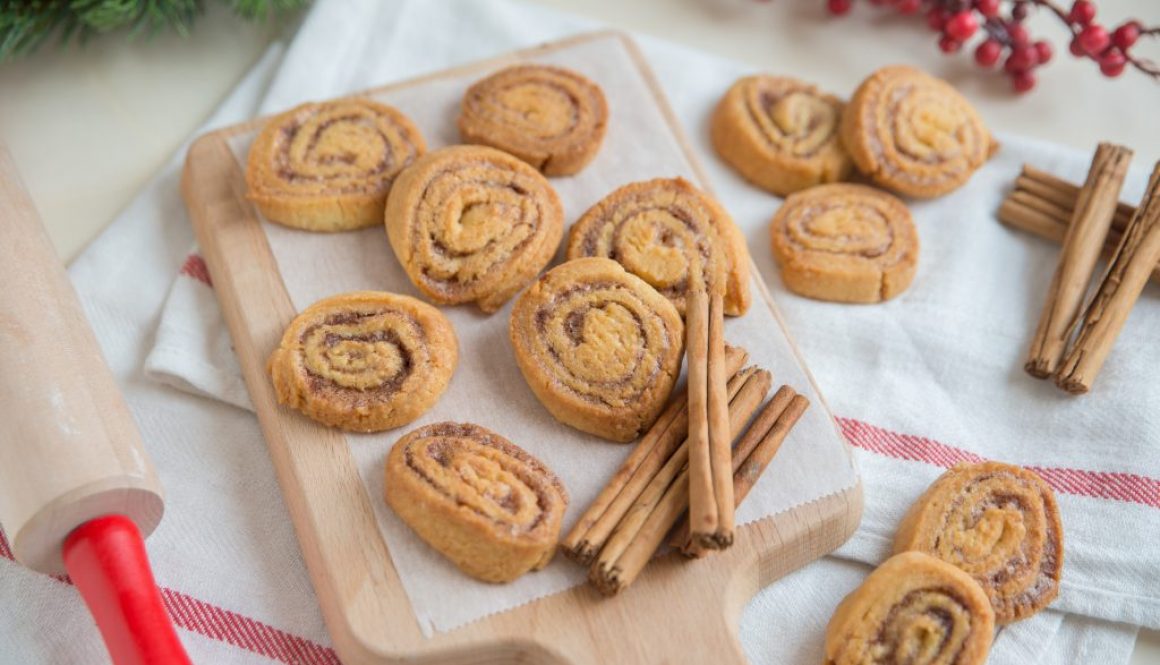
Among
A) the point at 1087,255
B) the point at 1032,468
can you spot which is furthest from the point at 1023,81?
the point at 1032,468

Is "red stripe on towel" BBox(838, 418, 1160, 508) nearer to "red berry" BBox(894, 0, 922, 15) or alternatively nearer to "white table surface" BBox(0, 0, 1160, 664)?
"white table surface" BBox(0, 0, 1160, 664)

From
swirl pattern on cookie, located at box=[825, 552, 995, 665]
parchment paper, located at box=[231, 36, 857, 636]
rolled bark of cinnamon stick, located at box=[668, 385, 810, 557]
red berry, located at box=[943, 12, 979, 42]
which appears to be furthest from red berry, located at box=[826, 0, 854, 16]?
swirl pattern on cookie, located at box=[825, 552, 995, 665]

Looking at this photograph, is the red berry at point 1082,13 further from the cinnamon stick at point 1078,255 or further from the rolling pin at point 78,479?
the rolling pin at point 78,479

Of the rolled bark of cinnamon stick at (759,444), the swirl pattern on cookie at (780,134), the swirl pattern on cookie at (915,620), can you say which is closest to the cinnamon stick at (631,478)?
the rolled bark of cinnamon stick at (759,444)

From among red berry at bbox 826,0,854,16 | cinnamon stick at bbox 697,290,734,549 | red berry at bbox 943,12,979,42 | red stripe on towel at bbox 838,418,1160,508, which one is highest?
red berry at bbox 943,12,979,42

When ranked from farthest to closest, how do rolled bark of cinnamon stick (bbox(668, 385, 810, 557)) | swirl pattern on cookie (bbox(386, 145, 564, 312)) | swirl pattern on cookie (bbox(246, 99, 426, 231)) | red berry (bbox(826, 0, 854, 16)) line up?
red berry (bbox(826, 0, 854, 16))
swirl pattern on cookie (bbox(246, 99, 426, 231))
swirl pattern on cookie (bbox(386, 145, 564, 312))
rolled bark of cinnamon stick (bbox(668, 385, 810, 557))

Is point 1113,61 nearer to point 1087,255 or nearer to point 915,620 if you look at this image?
point 1087,255

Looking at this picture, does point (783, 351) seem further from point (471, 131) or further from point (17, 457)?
point (17, 457)
